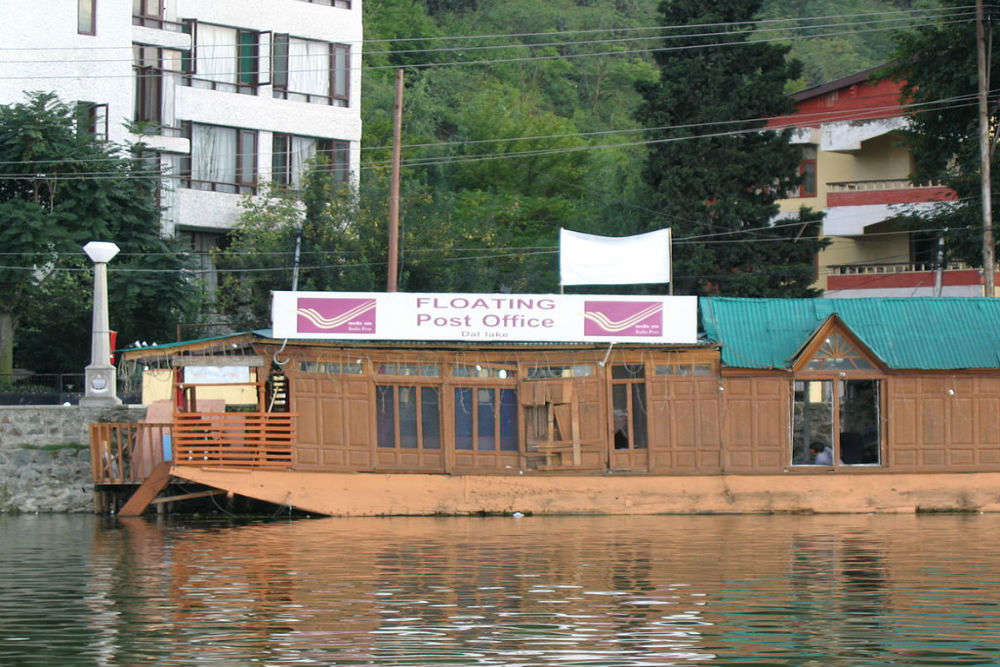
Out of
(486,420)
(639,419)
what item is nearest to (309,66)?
(486,420)

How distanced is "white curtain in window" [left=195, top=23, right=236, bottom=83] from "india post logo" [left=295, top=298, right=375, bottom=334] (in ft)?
74.1

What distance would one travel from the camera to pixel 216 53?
4888 cm

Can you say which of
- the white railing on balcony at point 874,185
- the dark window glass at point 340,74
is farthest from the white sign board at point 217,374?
the white railing on balcony at point 874,185

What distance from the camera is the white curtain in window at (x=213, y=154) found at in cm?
4816

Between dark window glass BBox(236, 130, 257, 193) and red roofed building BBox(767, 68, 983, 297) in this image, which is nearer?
red roofed building BBox(767, 68, 983, 297)

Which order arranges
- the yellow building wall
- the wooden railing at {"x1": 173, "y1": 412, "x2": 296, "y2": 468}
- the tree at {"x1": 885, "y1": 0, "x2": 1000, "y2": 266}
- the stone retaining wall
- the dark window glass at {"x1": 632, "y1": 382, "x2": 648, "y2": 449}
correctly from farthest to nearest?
1. the yellow building wall
2. the tree at {"x1": 885, "y1": 0, "x2": 1000, "y2": 266}
3. the stone retaining wall
4. the dark window glass at {"x1": 632, "y1": 382, "x2": 648, "y2": 449}
5. the wooden railing at {"x1": 173, "y1": 412, "x2": 296, "y2": 468}

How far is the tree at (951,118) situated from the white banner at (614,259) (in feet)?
44.2

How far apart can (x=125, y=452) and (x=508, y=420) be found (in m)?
7.98

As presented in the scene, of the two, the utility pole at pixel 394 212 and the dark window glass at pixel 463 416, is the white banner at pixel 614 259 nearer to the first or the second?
the dark window glass at pixel 463 416

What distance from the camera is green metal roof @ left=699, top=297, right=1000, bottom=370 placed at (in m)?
29.5

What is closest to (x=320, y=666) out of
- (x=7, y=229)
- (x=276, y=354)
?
(x=276, y=354)

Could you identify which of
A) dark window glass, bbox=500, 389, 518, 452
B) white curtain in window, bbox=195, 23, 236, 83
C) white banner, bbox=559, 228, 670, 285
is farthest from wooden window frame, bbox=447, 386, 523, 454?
white curtain in window, bbox=195, 23, 236, 83

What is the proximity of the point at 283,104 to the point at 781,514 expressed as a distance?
26.5 meters

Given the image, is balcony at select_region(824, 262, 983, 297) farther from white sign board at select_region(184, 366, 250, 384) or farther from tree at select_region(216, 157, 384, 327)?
white sign board at select_region(184, 366, 250, 384)
